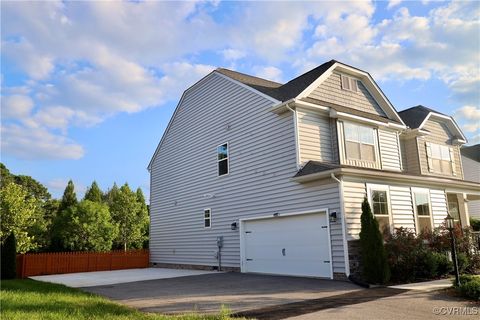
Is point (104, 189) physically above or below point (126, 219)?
above

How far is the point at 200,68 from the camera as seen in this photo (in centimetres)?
1923

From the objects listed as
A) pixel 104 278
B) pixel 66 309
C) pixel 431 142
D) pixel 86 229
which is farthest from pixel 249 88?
pixel 86 229

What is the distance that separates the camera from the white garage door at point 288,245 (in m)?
11.9

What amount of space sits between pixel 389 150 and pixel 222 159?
265 inches

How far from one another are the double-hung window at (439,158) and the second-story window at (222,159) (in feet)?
30.9

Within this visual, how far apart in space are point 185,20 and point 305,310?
8529 millimetres

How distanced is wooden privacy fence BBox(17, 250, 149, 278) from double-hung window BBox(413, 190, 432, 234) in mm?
13964

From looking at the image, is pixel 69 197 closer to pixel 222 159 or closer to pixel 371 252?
pixel 222 159

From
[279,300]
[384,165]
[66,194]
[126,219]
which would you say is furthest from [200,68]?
[66,194]

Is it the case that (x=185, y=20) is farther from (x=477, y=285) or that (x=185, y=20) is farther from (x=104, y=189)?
(x=104, y=189)

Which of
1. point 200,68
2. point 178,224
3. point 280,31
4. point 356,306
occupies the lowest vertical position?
point 356,306

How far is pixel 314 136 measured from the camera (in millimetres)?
13375

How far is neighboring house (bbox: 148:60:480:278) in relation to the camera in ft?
39.3

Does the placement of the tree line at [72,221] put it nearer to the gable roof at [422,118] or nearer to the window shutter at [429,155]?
the gable roof at [422,118]
